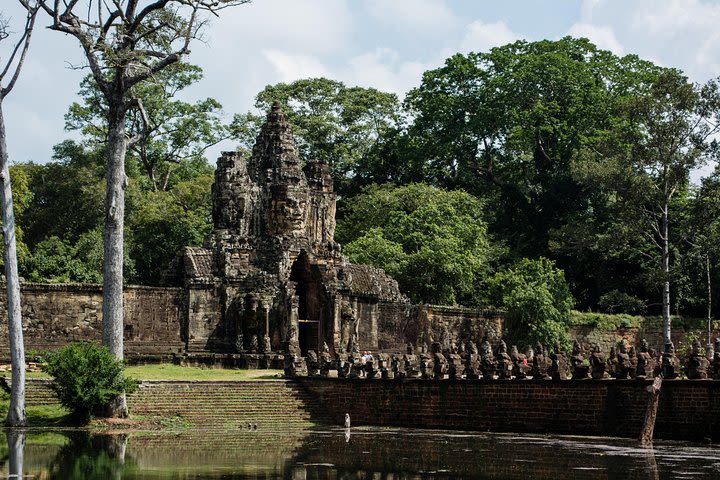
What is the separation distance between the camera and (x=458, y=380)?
3331cm

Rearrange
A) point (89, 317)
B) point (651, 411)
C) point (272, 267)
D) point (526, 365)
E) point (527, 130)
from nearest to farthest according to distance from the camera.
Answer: point (651, 411) → point (526, 365) → point (89, 317) → point (272, 267) → point (527, 130)

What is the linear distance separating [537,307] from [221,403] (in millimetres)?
19947

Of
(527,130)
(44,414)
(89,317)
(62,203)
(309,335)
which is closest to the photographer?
(44,414)

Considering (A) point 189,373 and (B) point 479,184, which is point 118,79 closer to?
(A) point 189,373

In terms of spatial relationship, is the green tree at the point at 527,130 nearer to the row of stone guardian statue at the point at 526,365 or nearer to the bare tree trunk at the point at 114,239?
the row of stone guardian statue at the point at 526,365

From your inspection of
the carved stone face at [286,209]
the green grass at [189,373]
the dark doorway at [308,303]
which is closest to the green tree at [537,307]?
the dark doorway at [308,303]

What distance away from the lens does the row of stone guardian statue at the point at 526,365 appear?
2934 centimetres

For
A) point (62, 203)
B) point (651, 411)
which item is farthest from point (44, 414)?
point (62, 203)

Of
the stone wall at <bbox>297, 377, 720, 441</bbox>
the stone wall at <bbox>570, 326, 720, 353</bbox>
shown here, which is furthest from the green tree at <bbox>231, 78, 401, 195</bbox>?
the stone wall at <bbox>297, 377, 720, 441</bbox>

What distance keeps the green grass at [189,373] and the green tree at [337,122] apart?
30292mm

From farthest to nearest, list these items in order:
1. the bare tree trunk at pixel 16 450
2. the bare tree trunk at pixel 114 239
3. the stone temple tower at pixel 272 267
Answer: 1. the stone temple tower at pixel 272 267
2. the bare tree trunk at pixel 114 239
3. the bare tree trunk at pixel 16 450

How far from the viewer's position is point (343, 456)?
2605 centimetres

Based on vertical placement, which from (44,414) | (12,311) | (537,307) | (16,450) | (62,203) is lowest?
(16,450)

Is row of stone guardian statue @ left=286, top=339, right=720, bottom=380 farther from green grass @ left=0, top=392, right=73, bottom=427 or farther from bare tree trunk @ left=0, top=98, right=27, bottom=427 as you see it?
bare tree trunk @ left=0, top=98, right=27, bottom=427
